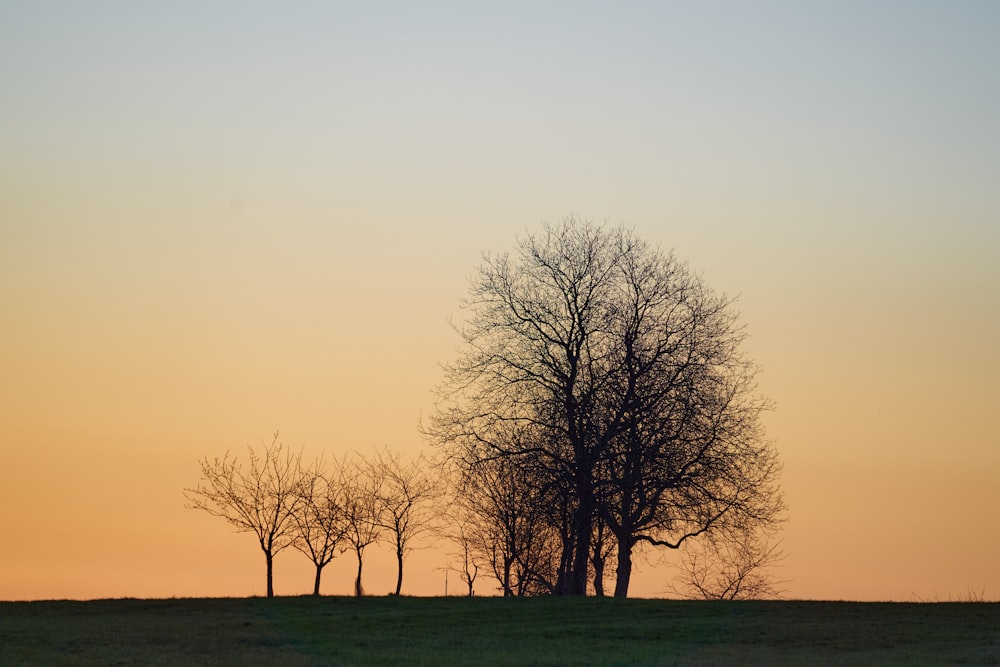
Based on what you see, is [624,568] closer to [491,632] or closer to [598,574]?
[598,574]

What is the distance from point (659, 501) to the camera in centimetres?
4178

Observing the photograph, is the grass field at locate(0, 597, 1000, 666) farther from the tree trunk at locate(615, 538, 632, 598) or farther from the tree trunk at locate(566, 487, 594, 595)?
the tree trunk at locate(615, 538, 632, 598)

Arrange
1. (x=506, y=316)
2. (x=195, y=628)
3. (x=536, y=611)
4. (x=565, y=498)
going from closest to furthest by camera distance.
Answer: (x=195, y=628), (x=536, y=611), (x=565, y=498), (x=506, y=316)

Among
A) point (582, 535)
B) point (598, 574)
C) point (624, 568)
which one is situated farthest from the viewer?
point (598, 574)

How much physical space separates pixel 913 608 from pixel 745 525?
773 centimetres

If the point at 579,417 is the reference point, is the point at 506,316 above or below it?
above

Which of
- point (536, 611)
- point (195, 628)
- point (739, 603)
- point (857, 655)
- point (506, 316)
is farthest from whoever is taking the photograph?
point (506, 316)

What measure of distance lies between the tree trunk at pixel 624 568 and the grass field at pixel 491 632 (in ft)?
18.4

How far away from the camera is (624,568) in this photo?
43.2 meters

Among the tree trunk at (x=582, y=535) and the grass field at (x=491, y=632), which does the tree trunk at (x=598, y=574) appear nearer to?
the tree trunk at (x=582, y=535)

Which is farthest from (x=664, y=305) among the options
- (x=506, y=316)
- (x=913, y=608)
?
(x=913, y=608)

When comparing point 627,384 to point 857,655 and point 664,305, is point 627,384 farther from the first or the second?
point 857,655

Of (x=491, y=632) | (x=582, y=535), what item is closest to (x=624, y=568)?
(x=582, y=535)

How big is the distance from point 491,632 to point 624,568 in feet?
43.6
